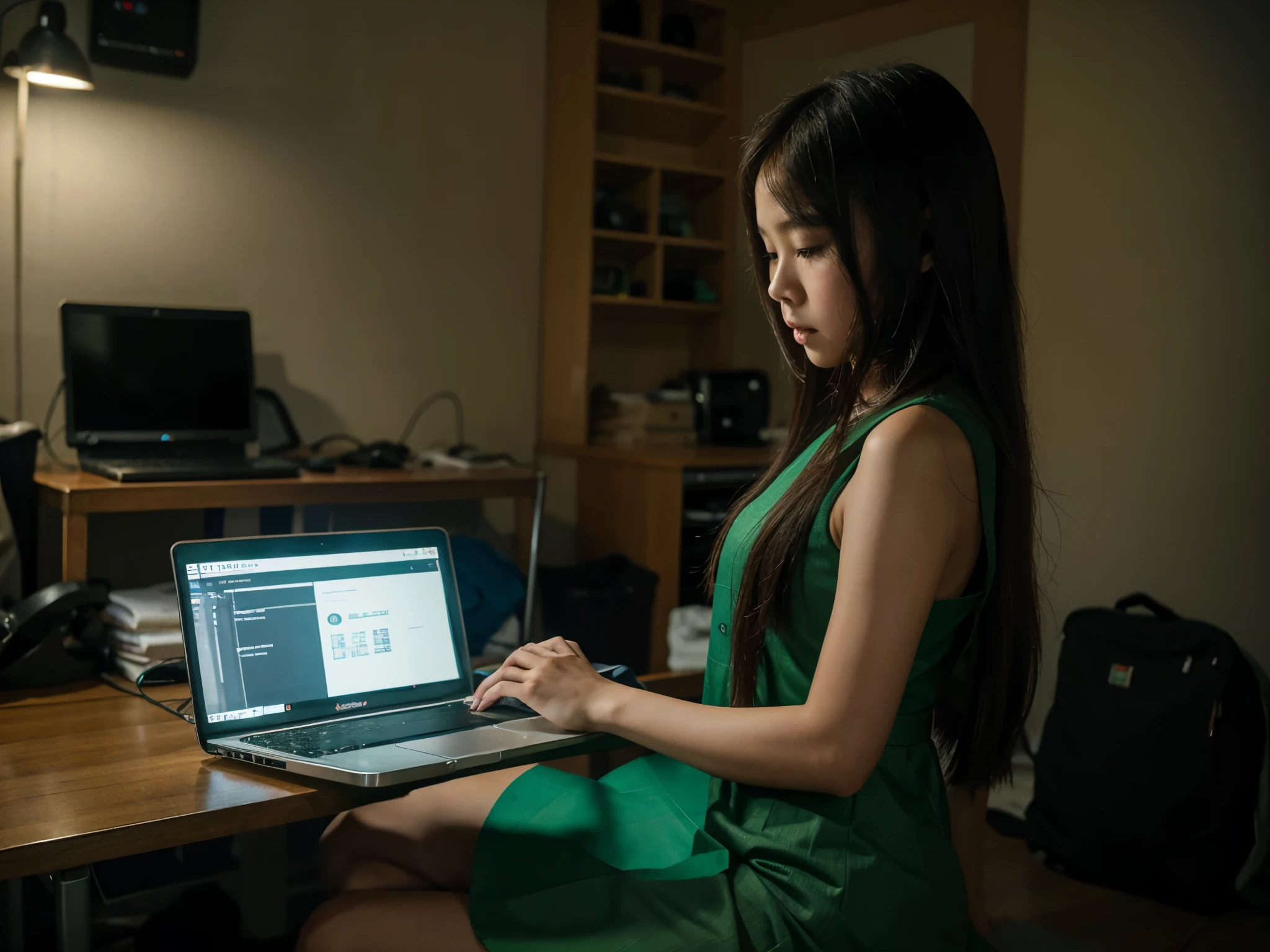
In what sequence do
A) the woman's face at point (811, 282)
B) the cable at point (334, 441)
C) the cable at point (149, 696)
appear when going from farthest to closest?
1. the cable at point (334, 441)
2. the cable at point (149, 696)
3. the woman's face at point (811, 282)

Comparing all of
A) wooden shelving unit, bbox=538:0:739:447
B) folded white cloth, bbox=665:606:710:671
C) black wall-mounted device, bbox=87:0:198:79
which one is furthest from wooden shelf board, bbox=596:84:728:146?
folded white cloth, bbox=665:606:710:671

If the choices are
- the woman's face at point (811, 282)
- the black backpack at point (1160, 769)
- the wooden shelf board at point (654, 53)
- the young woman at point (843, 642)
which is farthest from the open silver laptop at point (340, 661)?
the wooden shelf board at point (654, 53)

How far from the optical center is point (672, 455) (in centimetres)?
322

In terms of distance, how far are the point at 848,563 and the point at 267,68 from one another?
2.65 metres

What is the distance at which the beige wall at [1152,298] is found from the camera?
2.78m

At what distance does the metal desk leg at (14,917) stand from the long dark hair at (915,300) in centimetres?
99

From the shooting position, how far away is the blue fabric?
2.61 m

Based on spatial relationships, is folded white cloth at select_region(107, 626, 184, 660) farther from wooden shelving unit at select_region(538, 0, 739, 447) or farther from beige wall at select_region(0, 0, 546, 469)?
wooden shelving unit at select_region(538, 0, 739, 447)

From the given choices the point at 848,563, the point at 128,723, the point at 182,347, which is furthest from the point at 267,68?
the point at 848,563

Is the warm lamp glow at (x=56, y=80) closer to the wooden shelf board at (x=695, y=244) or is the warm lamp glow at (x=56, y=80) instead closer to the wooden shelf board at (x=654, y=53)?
the wooden shelf board at (x=654, y=53)

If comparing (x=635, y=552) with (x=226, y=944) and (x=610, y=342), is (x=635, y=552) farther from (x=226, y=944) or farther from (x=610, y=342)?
(x=226, y=944)

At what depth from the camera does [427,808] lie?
1.19 m

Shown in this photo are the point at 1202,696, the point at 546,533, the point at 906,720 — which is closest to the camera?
the point at 906,720

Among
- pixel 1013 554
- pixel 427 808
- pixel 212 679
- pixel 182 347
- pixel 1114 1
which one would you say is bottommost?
pixel 427 808
